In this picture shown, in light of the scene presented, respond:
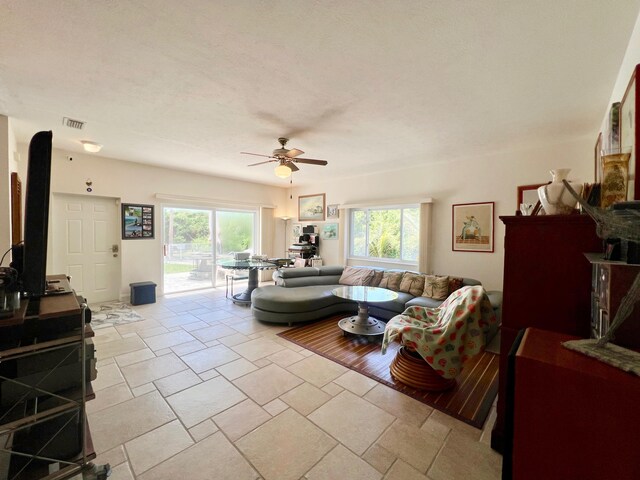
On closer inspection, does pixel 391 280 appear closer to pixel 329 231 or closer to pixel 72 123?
pixel 329 231

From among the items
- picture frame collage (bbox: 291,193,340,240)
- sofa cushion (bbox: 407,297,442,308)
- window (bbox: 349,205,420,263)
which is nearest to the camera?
sofa cushion (bbox: 407,297,442,308)

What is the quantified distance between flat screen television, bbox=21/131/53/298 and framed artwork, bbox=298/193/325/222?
221 inches

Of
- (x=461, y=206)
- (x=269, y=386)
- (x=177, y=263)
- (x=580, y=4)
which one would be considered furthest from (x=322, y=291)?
(x=580, y=4)

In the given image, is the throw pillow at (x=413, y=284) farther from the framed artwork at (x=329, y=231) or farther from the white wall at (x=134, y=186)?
the white wall at (x=134, y=186)

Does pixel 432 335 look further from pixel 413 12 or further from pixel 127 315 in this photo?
pixel 127 315

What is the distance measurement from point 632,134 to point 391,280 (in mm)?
3543

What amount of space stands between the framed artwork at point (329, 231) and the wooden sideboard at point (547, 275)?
192 inches

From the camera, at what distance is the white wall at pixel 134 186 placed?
4504 millimetres

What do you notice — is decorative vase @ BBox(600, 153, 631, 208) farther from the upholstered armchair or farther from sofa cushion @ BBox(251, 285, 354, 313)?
sofa cushion @ BBox(251, 285, 354, 313)

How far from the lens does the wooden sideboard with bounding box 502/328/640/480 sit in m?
0.84

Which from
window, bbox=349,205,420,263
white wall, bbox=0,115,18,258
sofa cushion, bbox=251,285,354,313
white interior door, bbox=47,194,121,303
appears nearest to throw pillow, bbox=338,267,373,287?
sofa cushion, bbox=251,285,354,313

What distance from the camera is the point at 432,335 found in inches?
93.5

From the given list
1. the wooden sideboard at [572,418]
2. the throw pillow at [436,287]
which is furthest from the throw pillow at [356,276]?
the wooden sideboard at [572,418]

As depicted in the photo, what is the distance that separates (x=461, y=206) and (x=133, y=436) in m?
4.92
